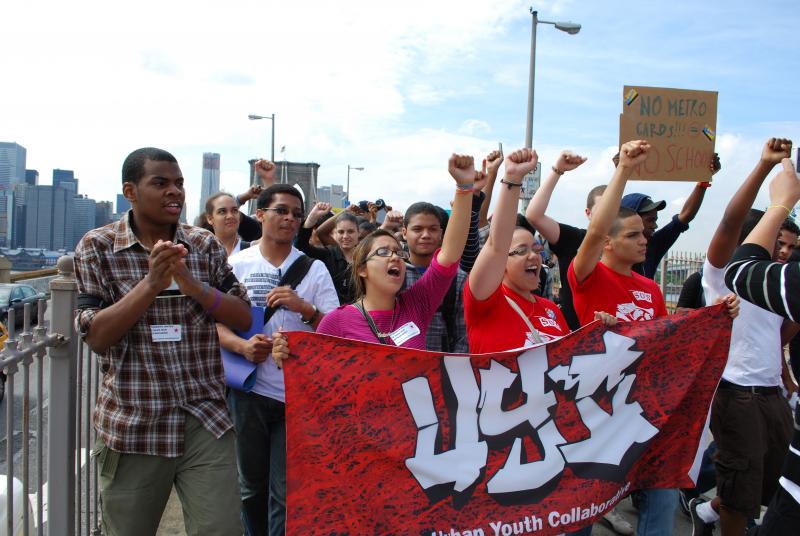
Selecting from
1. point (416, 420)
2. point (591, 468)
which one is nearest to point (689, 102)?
point (591, 468)

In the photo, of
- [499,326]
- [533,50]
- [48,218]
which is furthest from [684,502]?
[48,218]

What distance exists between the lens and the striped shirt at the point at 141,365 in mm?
2654

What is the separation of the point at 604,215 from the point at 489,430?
124 centimetres

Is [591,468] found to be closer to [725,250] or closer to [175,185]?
[725,250]

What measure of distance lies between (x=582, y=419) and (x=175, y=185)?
2.14 m

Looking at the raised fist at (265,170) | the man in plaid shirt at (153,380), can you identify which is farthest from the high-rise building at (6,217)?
the man in plaid shirt at (153,380)

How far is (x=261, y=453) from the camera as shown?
3.39 m

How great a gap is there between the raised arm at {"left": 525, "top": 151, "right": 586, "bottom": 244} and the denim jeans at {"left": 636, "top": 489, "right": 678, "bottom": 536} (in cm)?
152

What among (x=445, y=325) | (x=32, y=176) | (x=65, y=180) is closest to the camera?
(x=445, y=325)

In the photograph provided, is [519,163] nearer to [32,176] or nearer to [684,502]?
[684,502]

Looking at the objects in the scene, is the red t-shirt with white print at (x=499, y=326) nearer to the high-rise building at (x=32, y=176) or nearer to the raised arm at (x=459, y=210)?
the raised arm at (x=459, y=210)

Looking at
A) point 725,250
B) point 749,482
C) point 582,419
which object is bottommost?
point 749,482

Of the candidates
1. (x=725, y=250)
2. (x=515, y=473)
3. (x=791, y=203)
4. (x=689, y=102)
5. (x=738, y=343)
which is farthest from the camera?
(x=689, y=102)

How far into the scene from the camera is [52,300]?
2934 mm
